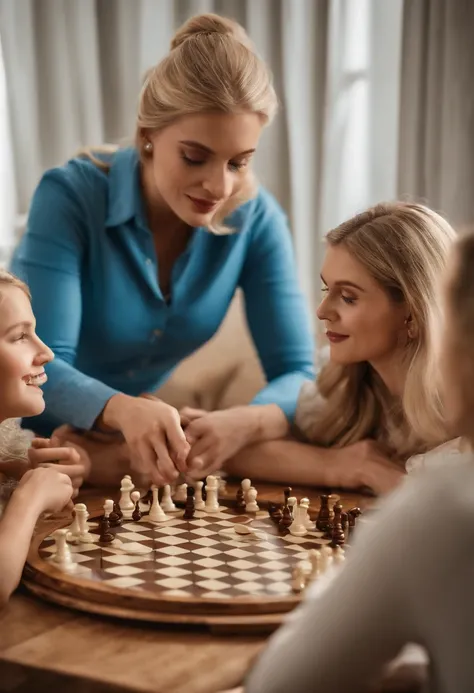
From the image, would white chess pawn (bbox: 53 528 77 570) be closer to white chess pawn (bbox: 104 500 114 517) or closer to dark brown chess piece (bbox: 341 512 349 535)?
white chess pawn (bbox: 104 500 114 517)

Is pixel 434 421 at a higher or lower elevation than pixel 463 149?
lower

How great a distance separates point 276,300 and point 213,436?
1.70 feet

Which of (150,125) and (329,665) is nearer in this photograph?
(329,665)


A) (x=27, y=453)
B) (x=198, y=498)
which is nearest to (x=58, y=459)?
(x=27, y=453)

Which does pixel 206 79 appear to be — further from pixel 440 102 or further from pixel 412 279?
pixel 440 102

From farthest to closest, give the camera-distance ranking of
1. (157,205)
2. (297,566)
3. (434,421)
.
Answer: (157,205) → (434,421) → (297,566)

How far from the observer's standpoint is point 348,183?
3.55 meters

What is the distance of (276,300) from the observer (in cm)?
241

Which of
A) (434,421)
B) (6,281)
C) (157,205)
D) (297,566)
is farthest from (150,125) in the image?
(297,566)

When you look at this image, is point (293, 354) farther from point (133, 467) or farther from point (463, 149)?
point (463, 149)

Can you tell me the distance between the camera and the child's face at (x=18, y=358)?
5.59 feet

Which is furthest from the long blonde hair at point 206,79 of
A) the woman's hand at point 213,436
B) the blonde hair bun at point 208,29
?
the woman's hand at point 213,436

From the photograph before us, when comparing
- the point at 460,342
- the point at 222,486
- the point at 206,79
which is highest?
the point at 206,79

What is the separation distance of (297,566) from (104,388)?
2.51 feet
